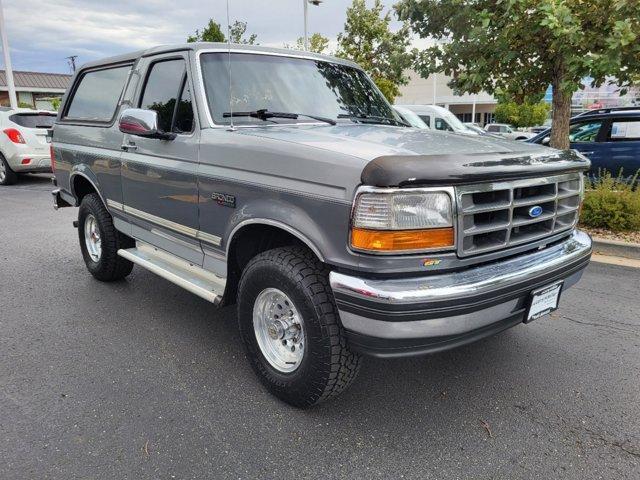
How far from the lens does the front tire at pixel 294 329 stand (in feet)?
8.23

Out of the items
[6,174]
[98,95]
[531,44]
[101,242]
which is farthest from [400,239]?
[6,174]

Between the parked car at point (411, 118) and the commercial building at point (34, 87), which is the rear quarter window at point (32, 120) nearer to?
the parked car at point (411, 118)

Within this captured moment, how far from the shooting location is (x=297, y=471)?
2.34 meters

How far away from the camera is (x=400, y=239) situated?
7.45 ft

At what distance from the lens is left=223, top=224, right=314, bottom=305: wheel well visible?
2896 mm

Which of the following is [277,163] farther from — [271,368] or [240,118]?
[271,368]

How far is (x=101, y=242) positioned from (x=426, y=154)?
11.2 ft

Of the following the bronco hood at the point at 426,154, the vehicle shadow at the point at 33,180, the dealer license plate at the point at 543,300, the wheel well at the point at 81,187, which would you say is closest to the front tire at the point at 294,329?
the bronco hood at the point at 426,154

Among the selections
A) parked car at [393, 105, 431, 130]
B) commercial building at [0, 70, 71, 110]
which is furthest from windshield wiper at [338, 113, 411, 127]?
commercial building at [0, 70, 71, 110]

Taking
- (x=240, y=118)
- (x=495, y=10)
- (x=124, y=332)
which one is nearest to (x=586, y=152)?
(x=495, y=10)

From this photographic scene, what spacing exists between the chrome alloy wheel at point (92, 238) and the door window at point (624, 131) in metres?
8.79

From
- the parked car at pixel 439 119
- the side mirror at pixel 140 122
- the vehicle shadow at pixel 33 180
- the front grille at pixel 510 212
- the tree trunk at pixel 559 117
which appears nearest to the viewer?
the front grille at pixel 510 212

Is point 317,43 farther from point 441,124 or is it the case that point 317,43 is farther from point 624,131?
point 624,131

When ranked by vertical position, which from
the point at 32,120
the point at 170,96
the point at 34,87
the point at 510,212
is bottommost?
the point at 510,212
